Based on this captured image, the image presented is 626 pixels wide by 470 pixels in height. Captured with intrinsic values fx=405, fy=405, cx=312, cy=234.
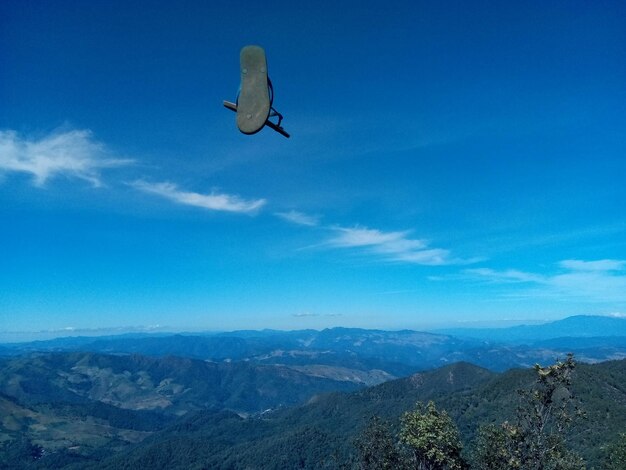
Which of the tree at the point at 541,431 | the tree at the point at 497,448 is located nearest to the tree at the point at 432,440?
the tree at the point at 497,448

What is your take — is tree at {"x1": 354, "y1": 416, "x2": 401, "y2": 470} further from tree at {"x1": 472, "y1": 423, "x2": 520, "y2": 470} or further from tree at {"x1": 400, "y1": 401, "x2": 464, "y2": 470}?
tree at {"x1": 472, "y1": 423, "x2": 520, "y2": 470}

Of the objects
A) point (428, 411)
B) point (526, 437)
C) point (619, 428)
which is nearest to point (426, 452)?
point (428, 411)

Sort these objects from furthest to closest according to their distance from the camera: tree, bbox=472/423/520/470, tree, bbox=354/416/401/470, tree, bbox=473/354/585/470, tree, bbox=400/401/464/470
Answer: tree, bbox=354/416/401/470 < tree, bbox=400/401/464/470 < tree, bbox=472/423/520/470 < tree, bbox=473/354/585/470

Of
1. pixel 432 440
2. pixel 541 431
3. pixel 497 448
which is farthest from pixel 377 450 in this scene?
pixel 541 431

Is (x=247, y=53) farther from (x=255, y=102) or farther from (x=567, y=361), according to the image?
(x=567, y=361)

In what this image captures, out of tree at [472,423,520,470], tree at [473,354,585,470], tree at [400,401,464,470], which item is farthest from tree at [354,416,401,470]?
tree at [473,354,585,470]

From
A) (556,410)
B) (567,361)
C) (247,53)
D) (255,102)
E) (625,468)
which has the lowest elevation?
(625,468)

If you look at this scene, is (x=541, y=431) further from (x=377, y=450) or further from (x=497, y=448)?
(x=377, y=450)
